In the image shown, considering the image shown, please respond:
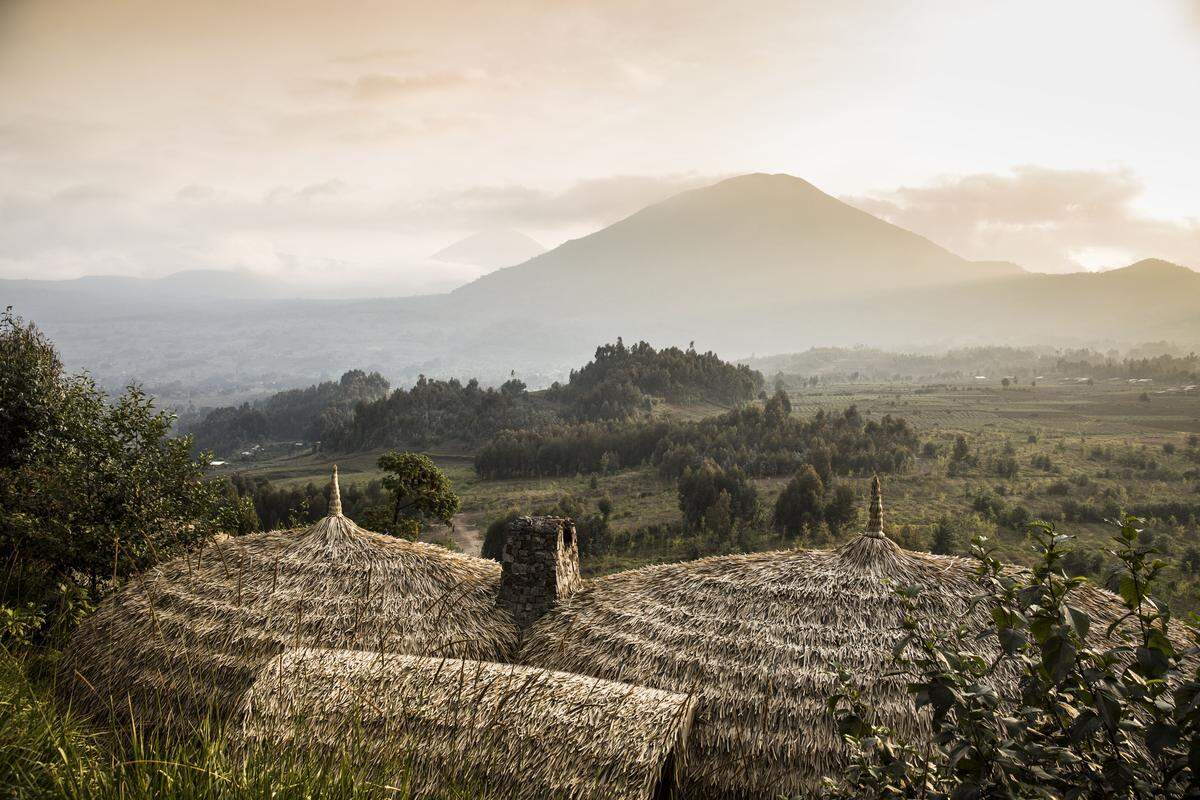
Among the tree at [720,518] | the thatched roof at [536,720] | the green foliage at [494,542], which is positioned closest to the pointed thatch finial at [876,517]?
the thatched roof at [536,720]

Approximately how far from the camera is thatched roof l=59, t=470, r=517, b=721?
10.1 m

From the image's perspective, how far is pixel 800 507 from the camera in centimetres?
3906

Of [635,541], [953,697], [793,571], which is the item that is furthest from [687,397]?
[953,697]

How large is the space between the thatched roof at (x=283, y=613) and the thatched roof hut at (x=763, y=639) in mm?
1473

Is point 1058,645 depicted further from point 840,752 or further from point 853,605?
point 853,605

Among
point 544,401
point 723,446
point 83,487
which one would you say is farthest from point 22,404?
point 544,401

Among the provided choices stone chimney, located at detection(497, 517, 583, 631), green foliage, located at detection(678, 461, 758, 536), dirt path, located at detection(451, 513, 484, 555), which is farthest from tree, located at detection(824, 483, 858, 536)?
stone chimney, located at detection(497, 517, 583, 631)

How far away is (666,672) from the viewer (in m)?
9.88

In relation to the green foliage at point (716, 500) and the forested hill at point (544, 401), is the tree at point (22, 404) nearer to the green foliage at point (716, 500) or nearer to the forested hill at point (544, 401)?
the green foliage at point (716, 500)

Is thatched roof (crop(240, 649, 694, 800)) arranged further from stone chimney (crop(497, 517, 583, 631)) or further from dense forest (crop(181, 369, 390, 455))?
dense forest (crop(181, 369, 390, 455))

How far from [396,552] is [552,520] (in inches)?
115

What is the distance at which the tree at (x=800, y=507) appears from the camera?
38625 millimetres

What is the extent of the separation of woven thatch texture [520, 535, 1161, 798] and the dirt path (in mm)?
28406

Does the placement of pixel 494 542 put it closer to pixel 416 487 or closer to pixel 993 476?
pixel 416 487
